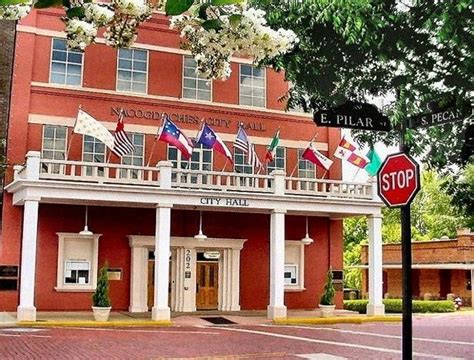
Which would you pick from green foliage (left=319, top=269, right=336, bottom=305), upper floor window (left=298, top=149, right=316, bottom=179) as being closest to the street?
green foliage (left=319, top=269, right=336, bottom=305)

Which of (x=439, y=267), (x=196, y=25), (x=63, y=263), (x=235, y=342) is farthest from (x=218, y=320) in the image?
(x=196, y=25)

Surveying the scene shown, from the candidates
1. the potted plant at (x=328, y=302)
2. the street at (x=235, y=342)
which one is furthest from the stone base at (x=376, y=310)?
the street at (x=235, y=342)

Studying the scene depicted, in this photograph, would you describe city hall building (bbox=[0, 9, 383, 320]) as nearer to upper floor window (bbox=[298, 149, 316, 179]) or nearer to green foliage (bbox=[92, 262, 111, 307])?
upper floor window (bbox=[298, 149, 316, 179])

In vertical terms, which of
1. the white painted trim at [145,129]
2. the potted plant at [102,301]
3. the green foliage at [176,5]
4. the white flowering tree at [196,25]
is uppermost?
the white painted trim at [145,129]

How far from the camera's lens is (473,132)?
A: 5.90 m

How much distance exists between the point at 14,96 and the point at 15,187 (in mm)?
2978

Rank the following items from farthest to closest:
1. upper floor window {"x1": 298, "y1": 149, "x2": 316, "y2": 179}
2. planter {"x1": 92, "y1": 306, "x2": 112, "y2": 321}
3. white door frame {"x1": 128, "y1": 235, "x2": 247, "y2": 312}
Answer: upper floor window {"x1": 298, "y1": 149, "x2": 316, "y2": 179}
white door frame {"x1": 128, "y1": 235, "x2": 247, "y2": 312}
planter {"x1": 92, "y1": 306, "x2": 112, "y2": 321}

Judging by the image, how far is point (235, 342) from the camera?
15438 millimetres

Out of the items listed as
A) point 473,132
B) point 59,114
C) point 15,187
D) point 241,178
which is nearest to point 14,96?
point 59,114

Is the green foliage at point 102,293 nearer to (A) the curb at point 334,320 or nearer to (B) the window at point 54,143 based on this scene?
(B) the window at point 54,143

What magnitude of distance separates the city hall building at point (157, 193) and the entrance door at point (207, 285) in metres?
0.04

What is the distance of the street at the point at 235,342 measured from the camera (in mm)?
13172

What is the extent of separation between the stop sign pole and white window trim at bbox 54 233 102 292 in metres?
18.0

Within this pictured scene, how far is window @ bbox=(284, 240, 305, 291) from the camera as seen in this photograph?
80.0ft
